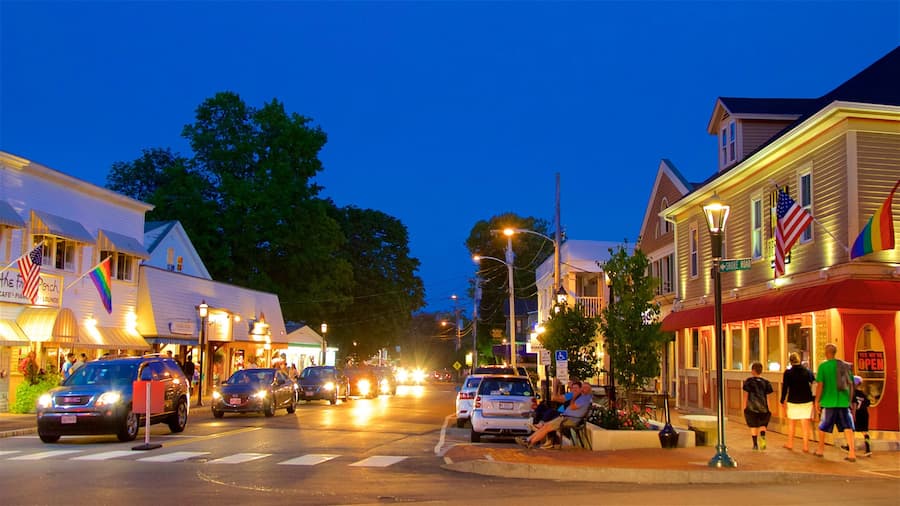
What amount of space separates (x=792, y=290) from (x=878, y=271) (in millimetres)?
2652

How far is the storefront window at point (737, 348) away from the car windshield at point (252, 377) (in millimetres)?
14122

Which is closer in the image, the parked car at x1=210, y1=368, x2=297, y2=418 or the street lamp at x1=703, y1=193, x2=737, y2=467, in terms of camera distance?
the street lamp at x1=703, y1=193, x2=737, y2=467

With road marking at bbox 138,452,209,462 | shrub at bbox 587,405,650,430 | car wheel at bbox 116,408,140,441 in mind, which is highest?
shrub at bbox 587,405,650,430

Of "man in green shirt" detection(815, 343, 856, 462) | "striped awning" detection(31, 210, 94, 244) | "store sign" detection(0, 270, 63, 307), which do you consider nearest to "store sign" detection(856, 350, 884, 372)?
"man in green shirt" detection(815, 343, 856, 462)

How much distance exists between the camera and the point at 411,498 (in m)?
12.0

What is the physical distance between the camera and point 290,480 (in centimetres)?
1367

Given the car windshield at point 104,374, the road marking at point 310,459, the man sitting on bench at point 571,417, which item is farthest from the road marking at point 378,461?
the car windshield at point 104,374

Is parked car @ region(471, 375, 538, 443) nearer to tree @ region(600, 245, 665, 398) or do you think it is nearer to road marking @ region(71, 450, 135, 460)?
tree @ region(600, 245, 665, 398)

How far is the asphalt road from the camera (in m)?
11.9

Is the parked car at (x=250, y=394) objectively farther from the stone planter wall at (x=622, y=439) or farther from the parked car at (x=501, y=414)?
the stone planter wall at (x=622, y=439)

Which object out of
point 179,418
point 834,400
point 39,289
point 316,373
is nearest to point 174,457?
point 179,418

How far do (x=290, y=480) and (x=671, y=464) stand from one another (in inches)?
234

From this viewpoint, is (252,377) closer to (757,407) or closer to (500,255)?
(757,407)

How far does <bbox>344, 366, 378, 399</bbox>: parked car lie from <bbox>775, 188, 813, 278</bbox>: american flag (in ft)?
97.9
